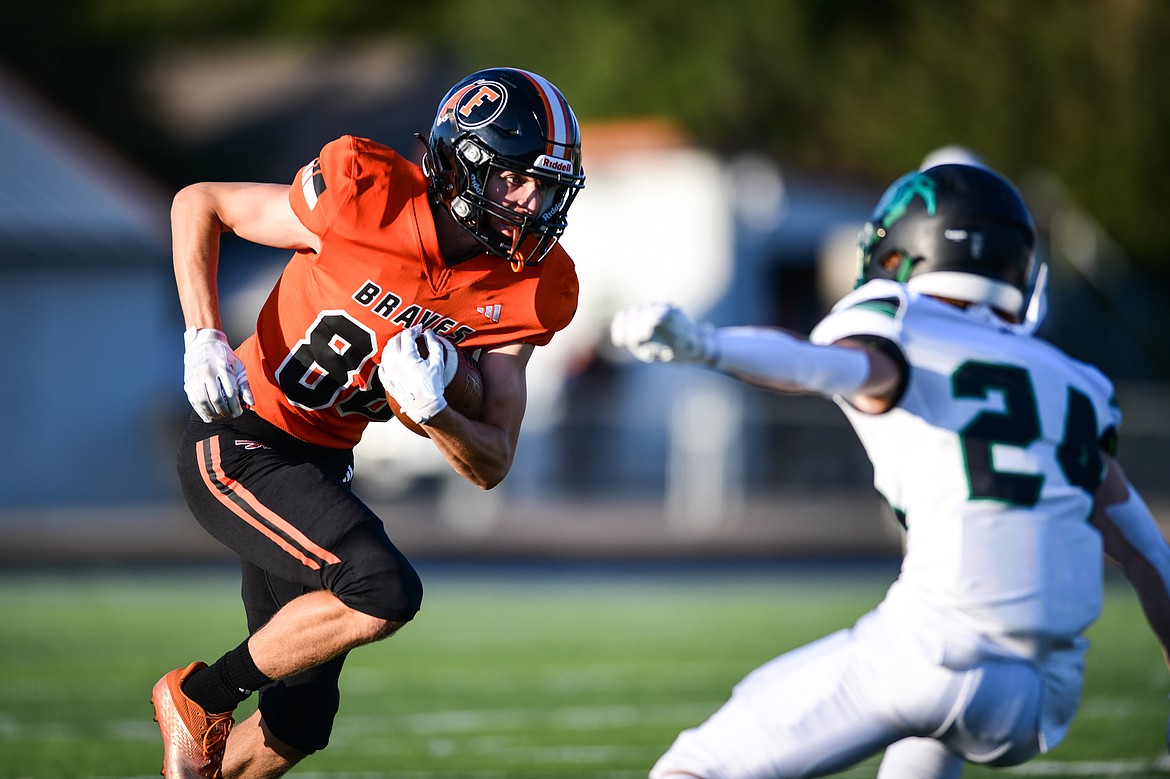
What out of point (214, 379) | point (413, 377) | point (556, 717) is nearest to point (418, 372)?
point (413, 377)

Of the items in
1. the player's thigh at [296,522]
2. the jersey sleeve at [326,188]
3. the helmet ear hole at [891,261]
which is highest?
the jersey sleeve at [326,188]

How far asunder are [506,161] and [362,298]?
471mm

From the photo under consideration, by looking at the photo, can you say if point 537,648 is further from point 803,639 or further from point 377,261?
point 377,261

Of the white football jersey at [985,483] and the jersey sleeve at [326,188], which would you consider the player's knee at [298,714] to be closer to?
the jersey sleeve at [326,188]

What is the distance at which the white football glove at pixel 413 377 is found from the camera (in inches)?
117

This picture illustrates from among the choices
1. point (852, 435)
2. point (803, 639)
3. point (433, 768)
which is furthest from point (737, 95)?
point (433, 768)

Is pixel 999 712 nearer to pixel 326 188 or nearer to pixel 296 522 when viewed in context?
pixel 296 522

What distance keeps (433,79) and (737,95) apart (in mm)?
7193

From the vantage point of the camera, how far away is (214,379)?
10.3ft

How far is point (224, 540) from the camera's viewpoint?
341 cm

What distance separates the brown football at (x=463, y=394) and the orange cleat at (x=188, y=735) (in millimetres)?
737

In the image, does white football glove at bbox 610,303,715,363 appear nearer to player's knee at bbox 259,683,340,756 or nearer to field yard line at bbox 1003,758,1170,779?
player's knee at bbox 259,683,340,756

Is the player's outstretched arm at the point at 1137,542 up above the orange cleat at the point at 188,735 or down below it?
above

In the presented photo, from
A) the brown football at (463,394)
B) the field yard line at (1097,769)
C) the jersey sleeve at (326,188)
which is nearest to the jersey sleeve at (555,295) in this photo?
the brown football at (463,394)
